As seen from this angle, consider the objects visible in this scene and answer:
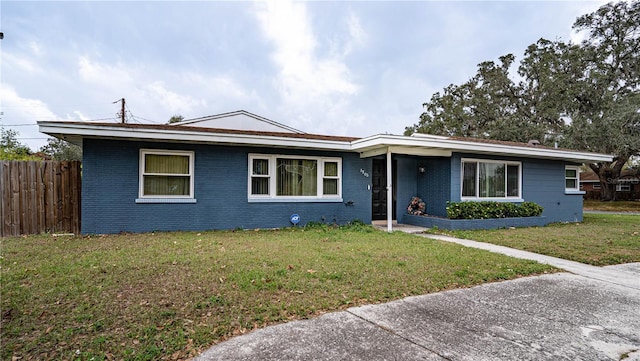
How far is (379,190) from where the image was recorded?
11539 millimetres

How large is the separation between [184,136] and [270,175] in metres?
2.55

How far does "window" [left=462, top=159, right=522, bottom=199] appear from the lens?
447 inches

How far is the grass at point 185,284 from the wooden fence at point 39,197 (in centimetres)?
79

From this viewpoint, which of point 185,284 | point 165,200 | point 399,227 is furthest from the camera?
point 399,227

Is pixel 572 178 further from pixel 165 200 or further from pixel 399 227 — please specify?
pixel 165 200

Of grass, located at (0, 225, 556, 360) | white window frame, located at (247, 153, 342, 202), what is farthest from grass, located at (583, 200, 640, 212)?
grass, located at (0, 225, 556, 360)

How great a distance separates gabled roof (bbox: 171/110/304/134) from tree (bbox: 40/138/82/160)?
1816cm

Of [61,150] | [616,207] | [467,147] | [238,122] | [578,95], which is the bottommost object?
[616,207]

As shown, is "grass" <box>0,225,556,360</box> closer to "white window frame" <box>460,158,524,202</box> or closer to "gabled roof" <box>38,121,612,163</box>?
"gabled roof" <box>38,121,612,163</box>

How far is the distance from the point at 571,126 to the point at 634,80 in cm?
591

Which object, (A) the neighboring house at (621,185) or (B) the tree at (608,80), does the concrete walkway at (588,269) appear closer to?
(B) the tree at (608,80)

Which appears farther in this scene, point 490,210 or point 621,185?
point 621,185

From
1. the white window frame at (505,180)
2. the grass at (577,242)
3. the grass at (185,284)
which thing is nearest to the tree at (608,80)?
the white window frame at (505,180)

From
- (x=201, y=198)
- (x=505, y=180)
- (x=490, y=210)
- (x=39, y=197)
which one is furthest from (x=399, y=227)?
(x=39, y=197)
